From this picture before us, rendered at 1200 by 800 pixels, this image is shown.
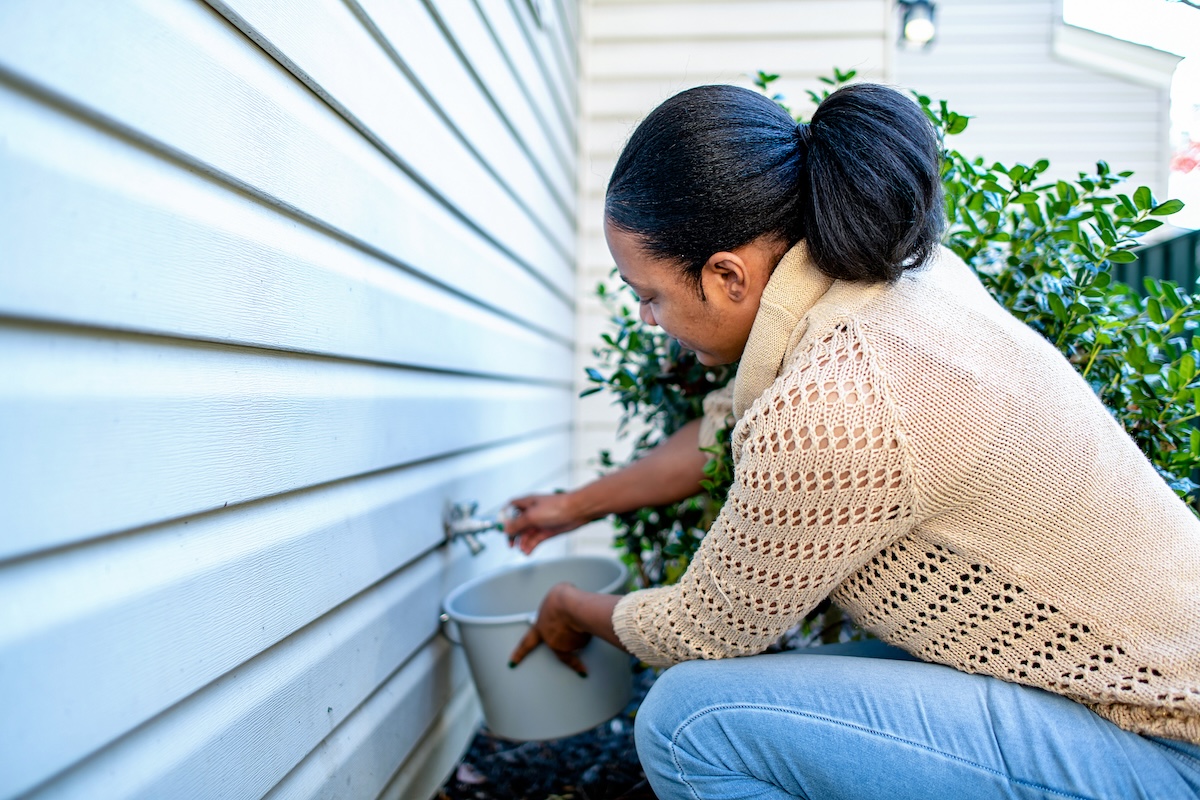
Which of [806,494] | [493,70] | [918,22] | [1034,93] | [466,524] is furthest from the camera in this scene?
[1034,93]

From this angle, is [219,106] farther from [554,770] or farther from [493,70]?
[554,770]

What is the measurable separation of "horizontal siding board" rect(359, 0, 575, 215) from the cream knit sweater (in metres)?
0.94

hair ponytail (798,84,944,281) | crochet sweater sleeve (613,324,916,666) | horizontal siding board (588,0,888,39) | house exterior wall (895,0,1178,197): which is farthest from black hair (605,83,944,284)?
house exterior wall (895,0,1178,197)

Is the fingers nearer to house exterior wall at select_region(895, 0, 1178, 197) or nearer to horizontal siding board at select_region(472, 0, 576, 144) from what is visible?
horizontal siding board at select_region(472, 0, 576, 144)

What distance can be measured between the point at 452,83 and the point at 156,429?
4.15ft

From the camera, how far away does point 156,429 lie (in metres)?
0.88

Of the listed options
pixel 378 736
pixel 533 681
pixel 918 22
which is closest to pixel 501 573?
pixel 533 681

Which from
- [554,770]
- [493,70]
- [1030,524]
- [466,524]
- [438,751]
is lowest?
[554,770]

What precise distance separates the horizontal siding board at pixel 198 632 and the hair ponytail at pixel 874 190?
0.87 meters

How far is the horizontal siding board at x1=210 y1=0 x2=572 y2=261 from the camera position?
1.13m

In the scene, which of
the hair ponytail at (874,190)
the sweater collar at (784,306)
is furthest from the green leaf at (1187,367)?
the sweater collar at (784,306)

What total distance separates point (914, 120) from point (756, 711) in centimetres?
89

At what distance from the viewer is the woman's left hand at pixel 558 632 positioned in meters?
1.61

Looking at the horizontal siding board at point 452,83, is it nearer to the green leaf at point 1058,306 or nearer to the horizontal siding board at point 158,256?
the horizontal siding board at point 158,256
